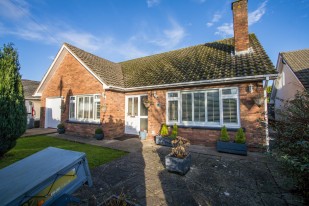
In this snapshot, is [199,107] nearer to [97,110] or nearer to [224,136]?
[224,136]

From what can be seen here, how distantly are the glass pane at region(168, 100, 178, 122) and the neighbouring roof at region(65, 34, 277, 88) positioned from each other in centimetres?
127

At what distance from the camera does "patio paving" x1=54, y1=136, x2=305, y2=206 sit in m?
3.41

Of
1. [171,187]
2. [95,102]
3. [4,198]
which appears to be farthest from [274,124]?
[95,102]

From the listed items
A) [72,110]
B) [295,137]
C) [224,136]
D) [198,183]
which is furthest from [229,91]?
[72,110]

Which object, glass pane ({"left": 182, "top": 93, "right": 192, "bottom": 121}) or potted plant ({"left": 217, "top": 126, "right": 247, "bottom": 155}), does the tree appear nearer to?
glass pane ({"left": 182, "top": 93, "right": 192, "bottom": 121})

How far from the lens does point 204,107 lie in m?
7.91

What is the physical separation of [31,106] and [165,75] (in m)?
14.7

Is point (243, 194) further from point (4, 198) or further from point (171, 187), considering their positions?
point (4, 198)

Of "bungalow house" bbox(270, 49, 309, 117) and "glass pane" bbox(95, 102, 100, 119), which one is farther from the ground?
"bungalow house" bbox(270, 49, 309, 117)

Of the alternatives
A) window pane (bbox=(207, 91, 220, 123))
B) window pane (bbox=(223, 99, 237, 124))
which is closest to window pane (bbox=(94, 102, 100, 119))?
window pane (bbox=(207, 91, 220, 123))

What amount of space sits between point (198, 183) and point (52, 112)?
13785 millimetres

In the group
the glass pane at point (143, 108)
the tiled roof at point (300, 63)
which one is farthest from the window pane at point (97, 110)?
the tiled roof at point (300, 63)

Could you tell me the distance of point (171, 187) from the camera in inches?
154

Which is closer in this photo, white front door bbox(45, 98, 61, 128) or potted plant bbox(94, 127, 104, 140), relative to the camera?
potted plant bbox(94, 127, 104, 140)
